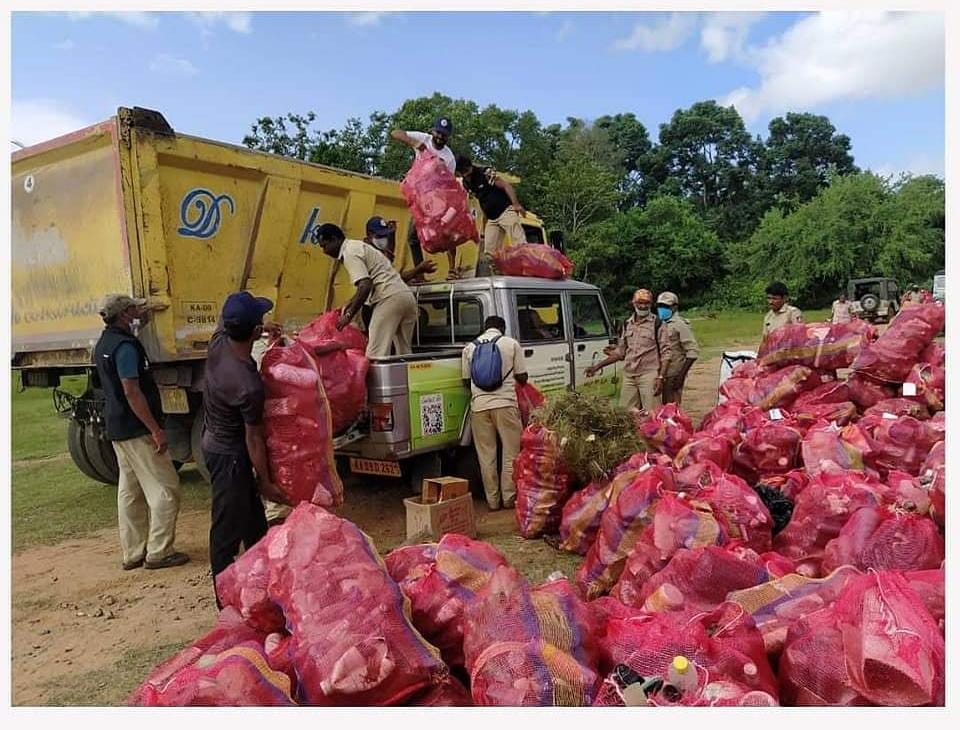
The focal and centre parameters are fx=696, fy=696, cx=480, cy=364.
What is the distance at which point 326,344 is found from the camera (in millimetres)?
4590

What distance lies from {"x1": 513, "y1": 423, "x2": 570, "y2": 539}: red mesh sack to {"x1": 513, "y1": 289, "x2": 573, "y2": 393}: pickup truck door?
1.30 m

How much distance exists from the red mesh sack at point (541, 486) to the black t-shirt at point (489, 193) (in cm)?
314

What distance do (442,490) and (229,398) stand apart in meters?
1.80

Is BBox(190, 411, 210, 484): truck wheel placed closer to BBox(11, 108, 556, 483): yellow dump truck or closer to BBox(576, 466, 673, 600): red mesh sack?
BBox(11, 108, 556, 483): yellow dump truck

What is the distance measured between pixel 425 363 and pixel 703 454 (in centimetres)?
207

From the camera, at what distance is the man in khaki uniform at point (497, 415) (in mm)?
5363

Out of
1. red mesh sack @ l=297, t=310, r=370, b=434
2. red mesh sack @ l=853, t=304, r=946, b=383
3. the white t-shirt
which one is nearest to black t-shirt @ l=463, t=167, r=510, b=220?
the white t-shirt

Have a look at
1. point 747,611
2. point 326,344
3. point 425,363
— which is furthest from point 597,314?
point 747,611

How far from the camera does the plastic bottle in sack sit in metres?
2.01

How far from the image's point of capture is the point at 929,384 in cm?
483

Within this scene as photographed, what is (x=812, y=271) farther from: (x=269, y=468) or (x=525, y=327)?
(x=269, y=468)

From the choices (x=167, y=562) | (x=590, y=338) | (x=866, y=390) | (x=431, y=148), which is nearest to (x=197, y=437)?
(x=167, y=562)

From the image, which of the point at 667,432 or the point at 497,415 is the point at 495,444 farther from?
the point at 667,432

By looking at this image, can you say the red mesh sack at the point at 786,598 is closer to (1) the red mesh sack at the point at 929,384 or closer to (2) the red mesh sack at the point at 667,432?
(2) the red mesh sack at the point at 667,432
